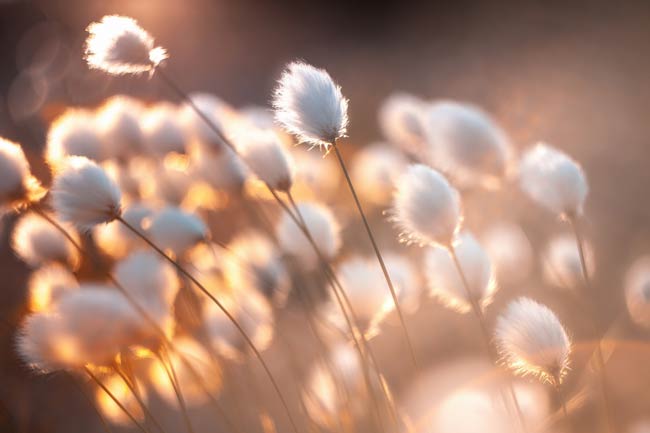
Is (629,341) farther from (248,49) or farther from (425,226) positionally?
(248,49)

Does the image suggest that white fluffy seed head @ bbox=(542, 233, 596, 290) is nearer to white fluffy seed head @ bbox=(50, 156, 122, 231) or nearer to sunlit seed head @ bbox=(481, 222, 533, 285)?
sunlit seed head @ bbox=(481, 222, 533, 285)

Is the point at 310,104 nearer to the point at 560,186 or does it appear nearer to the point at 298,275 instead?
the point at 560,186

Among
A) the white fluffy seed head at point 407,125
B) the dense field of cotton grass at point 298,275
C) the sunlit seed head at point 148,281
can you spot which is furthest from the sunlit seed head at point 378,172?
the sunlit seed head at point 148,281

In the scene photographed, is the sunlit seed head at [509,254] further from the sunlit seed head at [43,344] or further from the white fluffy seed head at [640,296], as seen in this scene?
the sunlit seed head at [43,344]

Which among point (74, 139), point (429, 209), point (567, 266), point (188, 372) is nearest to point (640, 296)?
point (567, 266)

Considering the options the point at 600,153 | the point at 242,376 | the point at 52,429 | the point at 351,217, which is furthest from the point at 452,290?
the point at 600,153

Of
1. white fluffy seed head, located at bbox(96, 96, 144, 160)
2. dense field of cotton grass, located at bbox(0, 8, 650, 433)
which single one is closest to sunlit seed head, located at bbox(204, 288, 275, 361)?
dense field of cotton grass, located at bbox(0, 8, 650, 433)
